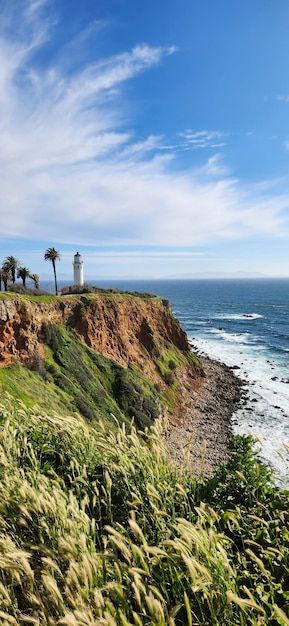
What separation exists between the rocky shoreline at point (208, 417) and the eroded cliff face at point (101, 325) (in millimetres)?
7547

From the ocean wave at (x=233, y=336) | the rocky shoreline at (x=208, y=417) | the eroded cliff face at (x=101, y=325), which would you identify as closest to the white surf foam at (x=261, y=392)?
the ocean wave at (x=233, y=336)

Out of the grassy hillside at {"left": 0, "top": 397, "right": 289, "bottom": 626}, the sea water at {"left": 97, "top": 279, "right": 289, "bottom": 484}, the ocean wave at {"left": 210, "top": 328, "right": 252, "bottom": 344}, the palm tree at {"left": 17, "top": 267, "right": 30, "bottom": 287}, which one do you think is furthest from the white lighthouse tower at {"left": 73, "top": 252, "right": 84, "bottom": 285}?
the grassy hillside at {"left": 0, "top": 397, "right": 289, "bottom": 626}

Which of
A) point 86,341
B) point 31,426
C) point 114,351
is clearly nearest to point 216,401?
point 114,351

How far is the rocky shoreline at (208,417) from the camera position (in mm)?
34094

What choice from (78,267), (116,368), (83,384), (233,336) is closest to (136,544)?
(83,384)

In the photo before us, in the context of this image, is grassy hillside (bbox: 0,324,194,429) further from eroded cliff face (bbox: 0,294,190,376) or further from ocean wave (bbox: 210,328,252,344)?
ocean wave (bbox: 210,328,252,344)

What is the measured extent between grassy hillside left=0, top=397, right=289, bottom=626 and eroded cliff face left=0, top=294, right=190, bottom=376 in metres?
25.5

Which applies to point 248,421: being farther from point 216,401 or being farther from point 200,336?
point 200,336

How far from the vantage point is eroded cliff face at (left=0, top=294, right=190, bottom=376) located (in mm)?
32125

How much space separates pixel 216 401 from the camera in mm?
49500

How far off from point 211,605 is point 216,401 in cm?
4770

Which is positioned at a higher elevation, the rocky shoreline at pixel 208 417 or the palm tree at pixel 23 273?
the palm tree at pixel 23 273

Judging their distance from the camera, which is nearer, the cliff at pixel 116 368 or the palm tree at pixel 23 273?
the cliff at pixel 116 368

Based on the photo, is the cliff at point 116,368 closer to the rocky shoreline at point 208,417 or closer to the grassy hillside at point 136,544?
the rocky shoreline at point 208,417
